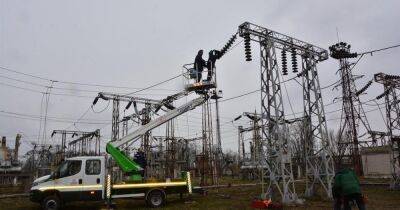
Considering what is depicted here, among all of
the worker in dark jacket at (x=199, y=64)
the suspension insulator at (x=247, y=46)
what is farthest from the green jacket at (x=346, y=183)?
the worker in dark jacket at (x=199, y=64)

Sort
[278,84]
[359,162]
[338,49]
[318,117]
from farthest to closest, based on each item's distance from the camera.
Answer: [359,162], [338,49], [318,117], [278,84]

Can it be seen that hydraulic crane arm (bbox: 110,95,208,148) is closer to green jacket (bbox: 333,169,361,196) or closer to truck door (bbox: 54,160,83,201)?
truck door (bbox: 54,160,83,201)

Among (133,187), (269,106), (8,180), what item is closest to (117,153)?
(133,187)

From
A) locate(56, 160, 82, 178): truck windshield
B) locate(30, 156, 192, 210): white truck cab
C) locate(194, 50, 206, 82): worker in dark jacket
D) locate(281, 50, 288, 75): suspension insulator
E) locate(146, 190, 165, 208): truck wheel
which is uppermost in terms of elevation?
locate(194, 50, 206, 82): worker in dark jacket

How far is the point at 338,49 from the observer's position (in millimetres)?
40656

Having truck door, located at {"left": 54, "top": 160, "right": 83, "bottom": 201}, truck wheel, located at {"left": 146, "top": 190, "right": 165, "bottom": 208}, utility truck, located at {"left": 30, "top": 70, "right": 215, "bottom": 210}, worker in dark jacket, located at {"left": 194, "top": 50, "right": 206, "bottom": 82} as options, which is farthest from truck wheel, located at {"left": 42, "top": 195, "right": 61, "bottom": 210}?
worker in dark jacket, located at {"left": 194, "top": 50, "right": 206, "bottom": 82}

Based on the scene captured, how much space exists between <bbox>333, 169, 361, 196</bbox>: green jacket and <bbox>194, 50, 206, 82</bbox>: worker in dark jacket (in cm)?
1455

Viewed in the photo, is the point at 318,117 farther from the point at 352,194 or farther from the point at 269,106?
the point at 352,194

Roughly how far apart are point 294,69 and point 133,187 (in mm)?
12037

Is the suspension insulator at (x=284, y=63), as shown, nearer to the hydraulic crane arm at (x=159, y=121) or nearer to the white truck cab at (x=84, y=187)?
the hydraulic crane arm at (x=159, y=121)

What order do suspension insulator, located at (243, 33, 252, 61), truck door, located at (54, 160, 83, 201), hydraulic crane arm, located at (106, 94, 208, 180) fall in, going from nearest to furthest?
truck door, located at (54, 160, 83, 201) < suspension insulator, located at (243, 33, 252, 61) < hydraulic crane arm, located at (106, 94, 208, 180)

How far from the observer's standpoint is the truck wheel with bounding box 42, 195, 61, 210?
60.1ft

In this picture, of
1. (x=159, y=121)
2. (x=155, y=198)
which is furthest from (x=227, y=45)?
(x=155, y=198)

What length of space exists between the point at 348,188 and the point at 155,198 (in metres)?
10.8
